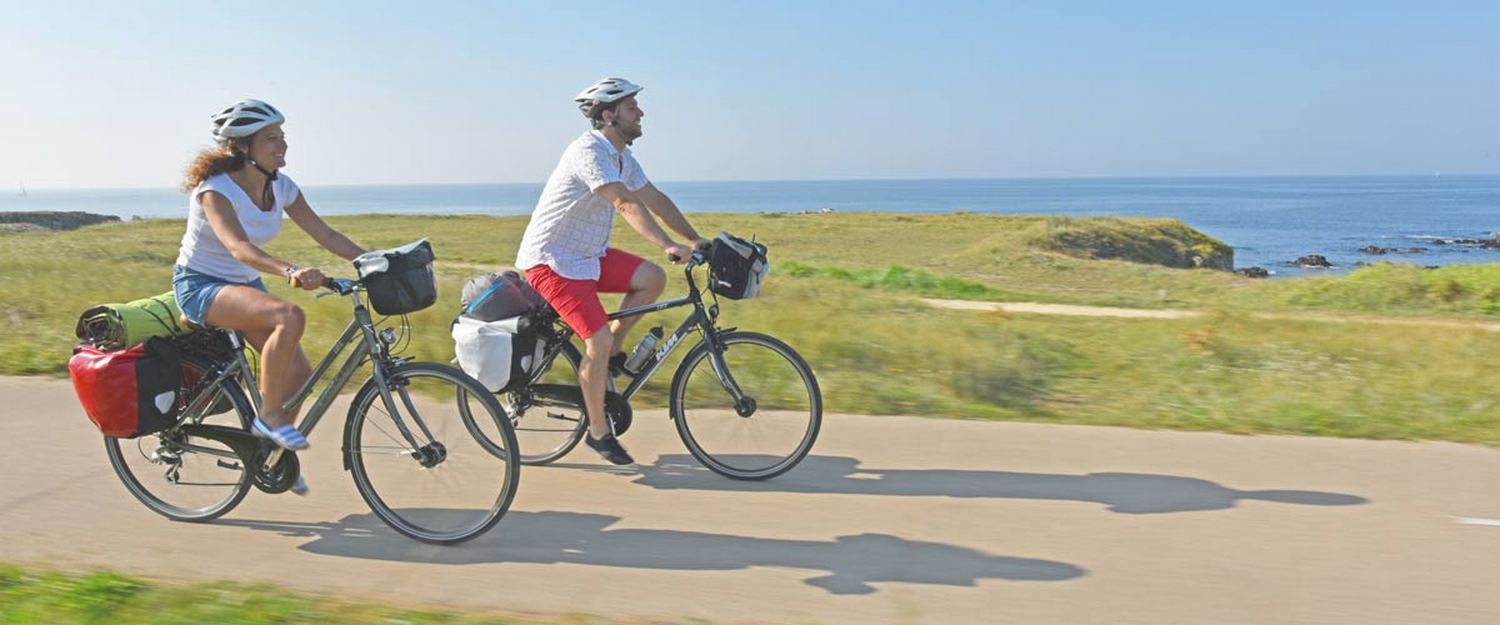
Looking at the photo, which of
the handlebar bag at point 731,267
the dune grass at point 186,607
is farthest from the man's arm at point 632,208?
the dune grass at point 186,607

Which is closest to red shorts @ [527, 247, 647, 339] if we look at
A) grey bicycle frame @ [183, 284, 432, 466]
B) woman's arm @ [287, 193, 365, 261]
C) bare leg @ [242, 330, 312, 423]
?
woman's arm @ [287, 193, 365, 261]

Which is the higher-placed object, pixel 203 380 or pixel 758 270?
pixel 758 270

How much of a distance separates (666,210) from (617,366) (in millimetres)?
803

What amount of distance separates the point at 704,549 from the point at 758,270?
1466mm

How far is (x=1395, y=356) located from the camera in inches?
387

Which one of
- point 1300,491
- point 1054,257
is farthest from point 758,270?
point 1054,257

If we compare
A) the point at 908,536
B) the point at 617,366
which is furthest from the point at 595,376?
the point at 908,536

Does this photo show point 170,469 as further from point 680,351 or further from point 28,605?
point 680,351

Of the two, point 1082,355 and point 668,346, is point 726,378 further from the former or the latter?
point 1082,355

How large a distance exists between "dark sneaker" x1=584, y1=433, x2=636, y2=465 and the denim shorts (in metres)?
1.78

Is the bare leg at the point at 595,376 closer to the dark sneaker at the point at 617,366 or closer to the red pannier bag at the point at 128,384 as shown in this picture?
the dark sneaker at the point at 617,366

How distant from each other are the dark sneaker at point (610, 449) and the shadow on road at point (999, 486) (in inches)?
4.2

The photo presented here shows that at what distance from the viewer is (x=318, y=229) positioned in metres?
5.16

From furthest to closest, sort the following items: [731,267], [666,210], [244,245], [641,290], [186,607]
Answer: [641,290], [666,210], [731,267], [244,245], [186,607]
